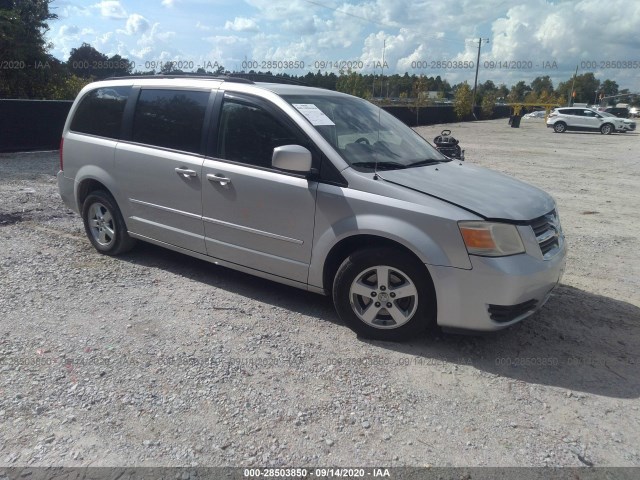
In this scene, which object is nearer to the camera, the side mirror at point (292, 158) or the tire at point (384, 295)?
the tire at point (384, 295)

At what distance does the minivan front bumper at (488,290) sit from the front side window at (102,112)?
3.67 metres

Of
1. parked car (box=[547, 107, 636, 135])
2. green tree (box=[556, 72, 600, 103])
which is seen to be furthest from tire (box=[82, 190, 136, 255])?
green tree (box=[556, 72, 600, 103])

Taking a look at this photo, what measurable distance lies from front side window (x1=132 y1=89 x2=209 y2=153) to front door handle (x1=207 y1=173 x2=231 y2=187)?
33cm

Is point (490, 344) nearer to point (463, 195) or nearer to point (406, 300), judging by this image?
point (406, 300)

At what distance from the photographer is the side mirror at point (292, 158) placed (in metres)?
3.80

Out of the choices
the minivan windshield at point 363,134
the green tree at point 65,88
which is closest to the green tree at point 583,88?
the green tree at point 65,88

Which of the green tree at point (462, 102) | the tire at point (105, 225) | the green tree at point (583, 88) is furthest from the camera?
the green tree at point (583, 88)

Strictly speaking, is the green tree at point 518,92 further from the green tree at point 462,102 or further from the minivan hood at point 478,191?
the minivan hood at point 478,191

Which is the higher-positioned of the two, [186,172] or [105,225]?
[186,172]

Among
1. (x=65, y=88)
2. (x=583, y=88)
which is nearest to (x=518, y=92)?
(x=583, y=88)

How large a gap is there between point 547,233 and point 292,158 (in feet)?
6.38

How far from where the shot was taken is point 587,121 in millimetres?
35531

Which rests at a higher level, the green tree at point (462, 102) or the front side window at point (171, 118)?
the green tree at point (462, 102)

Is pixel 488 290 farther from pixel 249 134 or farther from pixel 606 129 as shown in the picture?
pixel 606 129
